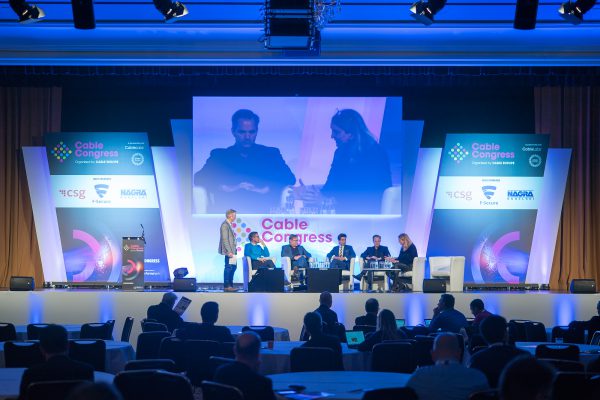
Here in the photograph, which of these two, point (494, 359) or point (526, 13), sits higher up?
point (526, 13)

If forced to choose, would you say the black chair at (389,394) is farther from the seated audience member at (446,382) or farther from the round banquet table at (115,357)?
the round banquet table at (115,357)

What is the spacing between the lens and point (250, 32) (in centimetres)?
1401

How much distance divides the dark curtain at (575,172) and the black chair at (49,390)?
13312 mm

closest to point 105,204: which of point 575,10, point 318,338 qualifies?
point 575,10

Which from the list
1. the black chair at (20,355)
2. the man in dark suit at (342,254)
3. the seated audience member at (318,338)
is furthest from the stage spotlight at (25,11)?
the man in dark suit at (342,254)

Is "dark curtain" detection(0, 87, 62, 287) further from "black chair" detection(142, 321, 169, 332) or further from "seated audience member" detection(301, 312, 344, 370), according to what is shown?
"seated audience member" detection(301, 312, 344, 370)

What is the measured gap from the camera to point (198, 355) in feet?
24.6

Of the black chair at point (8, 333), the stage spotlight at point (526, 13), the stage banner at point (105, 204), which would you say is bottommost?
the black chair at point (8, 333)

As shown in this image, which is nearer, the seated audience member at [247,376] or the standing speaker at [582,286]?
the seated audience member at [247,376]

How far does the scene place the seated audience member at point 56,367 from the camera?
5047 mm

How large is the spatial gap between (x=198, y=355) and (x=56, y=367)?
8.09ft

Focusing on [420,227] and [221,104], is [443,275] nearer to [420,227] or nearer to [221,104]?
[420,227]

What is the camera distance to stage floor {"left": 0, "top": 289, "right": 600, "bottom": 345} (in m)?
13.1

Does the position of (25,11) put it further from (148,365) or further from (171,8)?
(148,365)
